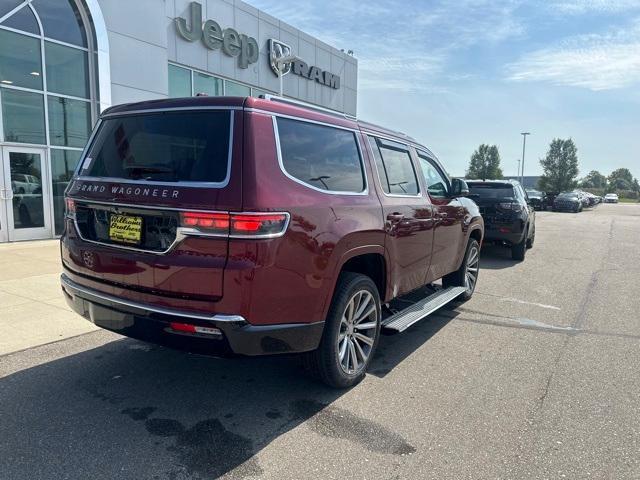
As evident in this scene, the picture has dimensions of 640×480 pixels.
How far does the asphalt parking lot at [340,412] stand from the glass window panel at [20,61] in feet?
28.4

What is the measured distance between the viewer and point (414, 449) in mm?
2949

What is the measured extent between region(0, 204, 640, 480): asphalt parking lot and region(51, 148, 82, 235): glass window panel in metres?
8.20

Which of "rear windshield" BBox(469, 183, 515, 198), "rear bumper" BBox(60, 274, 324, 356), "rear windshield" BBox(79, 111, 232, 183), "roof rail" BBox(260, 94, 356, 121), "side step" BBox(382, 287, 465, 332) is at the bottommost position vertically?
"side step" BBox(382, 287, 465, 332)

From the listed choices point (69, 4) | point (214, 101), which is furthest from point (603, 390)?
point (69, 4)

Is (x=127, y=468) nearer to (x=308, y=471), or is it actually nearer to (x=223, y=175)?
(x=308, y=471)

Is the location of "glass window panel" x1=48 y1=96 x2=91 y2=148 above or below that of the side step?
above

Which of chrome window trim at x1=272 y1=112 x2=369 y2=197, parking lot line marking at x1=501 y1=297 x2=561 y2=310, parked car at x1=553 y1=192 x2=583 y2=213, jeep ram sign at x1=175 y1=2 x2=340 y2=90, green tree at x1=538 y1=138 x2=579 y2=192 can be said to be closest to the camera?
chrome window trim at x1=272 y1=112 x2=369 y2=197

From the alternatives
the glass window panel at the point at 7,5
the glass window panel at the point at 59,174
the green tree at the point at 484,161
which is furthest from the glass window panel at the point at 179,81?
the green tree at the point at 484,161

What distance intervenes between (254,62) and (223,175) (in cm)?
1597

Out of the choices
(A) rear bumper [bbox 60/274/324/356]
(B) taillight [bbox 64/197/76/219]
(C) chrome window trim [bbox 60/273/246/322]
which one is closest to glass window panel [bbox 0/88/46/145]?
(B) taillight [bbox 64/197/76/219]

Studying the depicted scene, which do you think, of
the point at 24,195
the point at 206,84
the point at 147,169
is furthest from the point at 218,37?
the point at 147,169

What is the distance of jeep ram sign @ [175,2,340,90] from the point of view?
14852mm

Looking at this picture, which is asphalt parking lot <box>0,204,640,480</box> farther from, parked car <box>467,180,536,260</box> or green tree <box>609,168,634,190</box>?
green tree <box>609,168,634,190</box>

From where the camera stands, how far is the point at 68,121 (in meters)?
11.9
